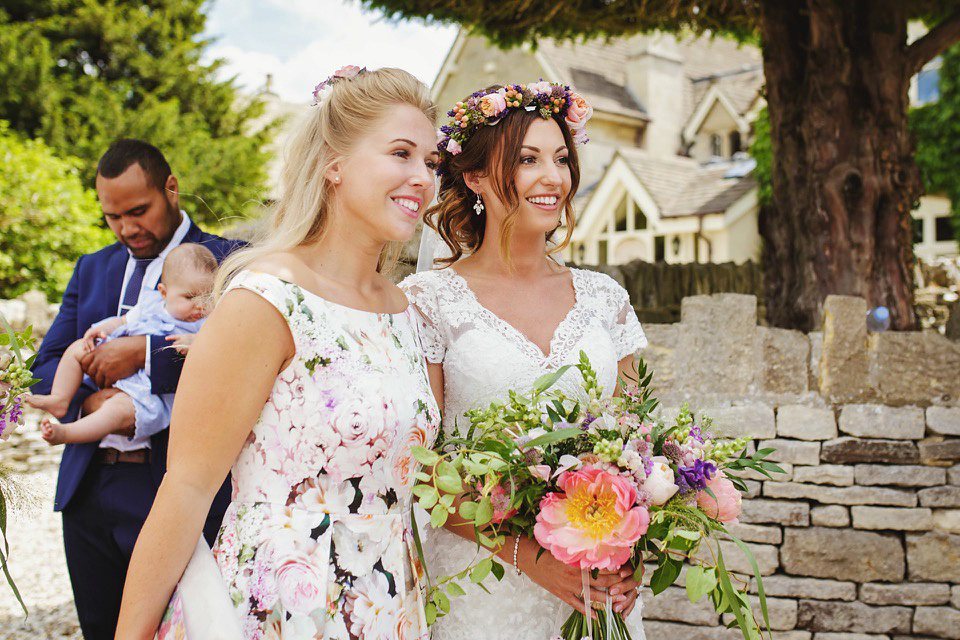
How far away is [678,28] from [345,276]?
22.4 ft

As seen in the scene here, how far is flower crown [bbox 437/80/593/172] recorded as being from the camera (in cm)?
290

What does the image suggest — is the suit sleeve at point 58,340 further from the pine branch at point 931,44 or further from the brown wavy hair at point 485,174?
the pine branch at point 931,44

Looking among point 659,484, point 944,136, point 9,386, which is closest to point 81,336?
point 9,386

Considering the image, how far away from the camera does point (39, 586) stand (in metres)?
6.01

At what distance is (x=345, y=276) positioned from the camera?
2.25 m

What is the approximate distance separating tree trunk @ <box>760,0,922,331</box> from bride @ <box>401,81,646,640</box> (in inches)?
130

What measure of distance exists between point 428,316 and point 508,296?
0.33 m

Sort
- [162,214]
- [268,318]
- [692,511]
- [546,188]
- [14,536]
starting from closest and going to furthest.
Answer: [268,318] → [692,511] → [546,188] → [162,214] → [14,536]

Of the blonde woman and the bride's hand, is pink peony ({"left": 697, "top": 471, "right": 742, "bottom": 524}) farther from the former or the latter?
the blonde woman

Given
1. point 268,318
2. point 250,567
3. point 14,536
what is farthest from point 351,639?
point 14,536

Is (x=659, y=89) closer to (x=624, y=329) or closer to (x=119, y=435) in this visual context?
(x=624, y=329)

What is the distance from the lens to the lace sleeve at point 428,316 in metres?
2.78

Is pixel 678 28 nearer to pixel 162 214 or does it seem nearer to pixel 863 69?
pixel 863 69

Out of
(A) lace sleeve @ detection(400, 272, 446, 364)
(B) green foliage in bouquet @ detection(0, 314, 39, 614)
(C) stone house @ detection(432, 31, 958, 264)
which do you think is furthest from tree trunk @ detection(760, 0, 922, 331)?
(C) stone house @ detection(432, 31, 958, 264)
